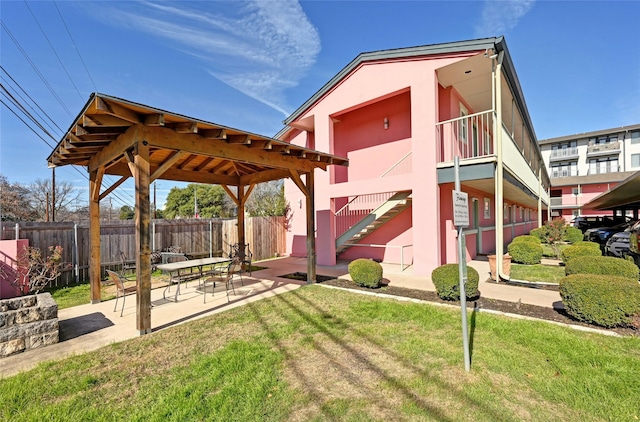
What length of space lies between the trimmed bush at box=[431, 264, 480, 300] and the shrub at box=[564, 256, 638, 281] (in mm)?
2468

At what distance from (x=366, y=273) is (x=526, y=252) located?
7.11 meters

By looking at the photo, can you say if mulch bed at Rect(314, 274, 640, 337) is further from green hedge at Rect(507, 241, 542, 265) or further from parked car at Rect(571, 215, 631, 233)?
parked car at Rect(571, 215, 631, 233)

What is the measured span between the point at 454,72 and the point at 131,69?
14.0 metres

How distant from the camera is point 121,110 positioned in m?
3.96

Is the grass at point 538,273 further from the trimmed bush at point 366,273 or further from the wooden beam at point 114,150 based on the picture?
the wooden beam at point 114,150

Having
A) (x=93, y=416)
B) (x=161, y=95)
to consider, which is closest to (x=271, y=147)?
(x=93, y=416)

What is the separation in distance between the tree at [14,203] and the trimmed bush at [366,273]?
2401 cm

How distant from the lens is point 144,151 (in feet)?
14.5

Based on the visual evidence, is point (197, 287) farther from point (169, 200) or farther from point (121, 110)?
point (169, 200)

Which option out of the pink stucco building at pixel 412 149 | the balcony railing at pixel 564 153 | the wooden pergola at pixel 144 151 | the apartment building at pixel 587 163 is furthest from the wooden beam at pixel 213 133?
the balcony railing at pixel 564 153

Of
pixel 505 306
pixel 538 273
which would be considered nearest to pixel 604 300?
pixel 505 306

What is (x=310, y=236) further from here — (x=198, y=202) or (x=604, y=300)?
(x=198, y=202)

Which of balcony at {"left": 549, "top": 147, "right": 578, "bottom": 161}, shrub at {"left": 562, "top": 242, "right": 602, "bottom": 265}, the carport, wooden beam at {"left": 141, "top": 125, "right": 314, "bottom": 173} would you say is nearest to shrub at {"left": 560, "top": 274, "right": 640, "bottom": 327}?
shrub at {"left": 562, "top": 242, "right": 602, "bottom": 265}

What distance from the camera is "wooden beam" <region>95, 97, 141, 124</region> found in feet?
11.9
